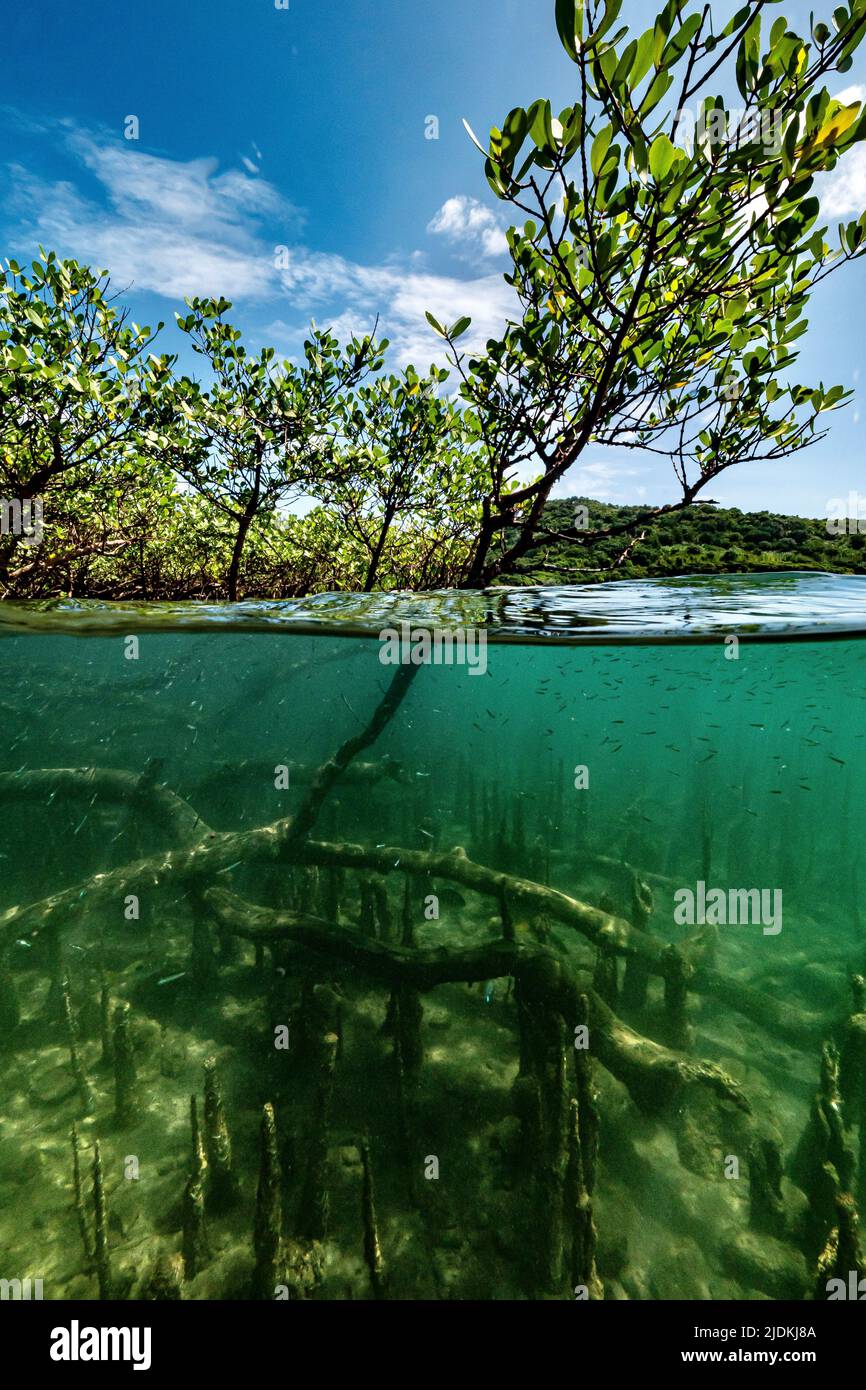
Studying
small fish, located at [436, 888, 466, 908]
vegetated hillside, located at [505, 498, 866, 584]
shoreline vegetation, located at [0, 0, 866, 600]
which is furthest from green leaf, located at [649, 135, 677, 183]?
vegetated hillside, located at [505, 498, 866, 584]

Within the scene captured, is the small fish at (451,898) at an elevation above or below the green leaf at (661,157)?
below

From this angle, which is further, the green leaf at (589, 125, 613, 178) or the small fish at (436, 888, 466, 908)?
the small fish at (436, 888, 466, 908)

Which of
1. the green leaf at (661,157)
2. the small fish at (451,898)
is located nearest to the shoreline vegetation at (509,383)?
the green leaf at (661,157)

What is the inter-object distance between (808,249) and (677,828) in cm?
2962

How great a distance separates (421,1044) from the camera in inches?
256

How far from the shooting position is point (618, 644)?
11.4 m

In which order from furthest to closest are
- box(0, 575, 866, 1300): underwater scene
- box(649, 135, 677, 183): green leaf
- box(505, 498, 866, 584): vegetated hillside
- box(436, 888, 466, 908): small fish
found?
box(505, 498, 866, 584): vegetated hillside < box(436, 888, 466, 908): small fish < box(0, 575, 866, 1300): underwater scene < box(649, 135, 677, 183): green leaf

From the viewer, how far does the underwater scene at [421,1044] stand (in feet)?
15.7

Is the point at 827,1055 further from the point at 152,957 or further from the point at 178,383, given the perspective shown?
the point at 178,383

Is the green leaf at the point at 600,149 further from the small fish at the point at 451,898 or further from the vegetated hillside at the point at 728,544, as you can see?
the vegetated hillside at the point at 728,544

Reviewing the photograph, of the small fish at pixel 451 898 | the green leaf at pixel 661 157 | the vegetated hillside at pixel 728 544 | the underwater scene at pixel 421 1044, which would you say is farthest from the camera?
the vegetated hillside at pixel 728 544

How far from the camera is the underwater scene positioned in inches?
188

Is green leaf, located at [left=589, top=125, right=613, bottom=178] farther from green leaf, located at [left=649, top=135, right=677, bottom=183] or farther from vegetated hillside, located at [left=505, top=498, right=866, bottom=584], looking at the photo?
vegetated hillside, located at [left=505, top=498, right=866, bottom=584]
